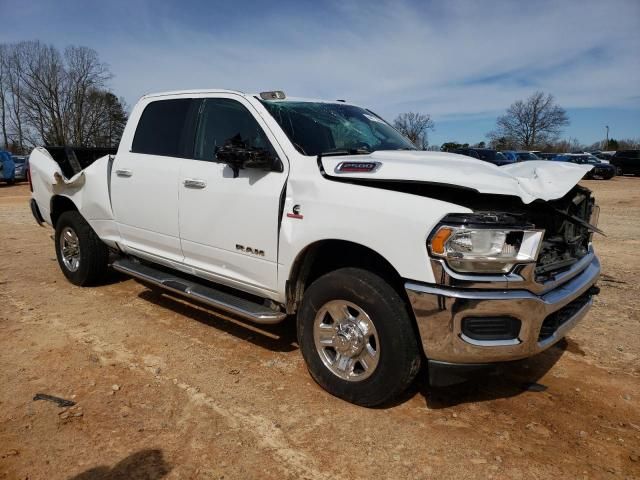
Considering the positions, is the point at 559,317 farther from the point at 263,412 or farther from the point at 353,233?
the point at 263,412

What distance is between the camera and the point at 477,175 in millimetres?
2789

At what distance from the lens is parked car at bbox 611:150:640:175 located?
1331 inches

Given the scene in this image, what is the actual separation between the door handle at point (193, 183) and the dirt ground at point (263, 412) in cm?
131

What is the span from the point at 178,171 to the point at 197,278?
1.03 meters

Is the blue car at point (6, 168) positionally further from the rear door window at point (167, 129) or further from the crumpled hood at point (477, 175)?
the crumpled hood at point (477, 175)

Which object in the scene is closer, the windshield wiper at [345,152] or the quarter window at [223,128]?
the windshield wiper at [345,152]

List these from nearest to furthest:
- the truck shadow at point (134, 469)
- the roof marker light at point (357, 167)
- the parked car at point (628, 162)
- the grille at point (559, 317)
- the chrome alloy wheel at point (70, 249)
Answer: the truck shadow at point (134, 469), the grille at point (559, 317), the roof marker light at point (357, 167), the chrome alloy wheel at point (70, 249), the parked car at point (628, 162)

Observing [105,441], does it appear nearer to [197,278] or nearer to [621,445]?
[197,278]

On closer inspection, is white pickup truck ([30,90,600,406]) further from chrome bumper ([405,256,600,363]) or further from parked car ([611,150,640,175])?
parked car ([611,150,640,175])

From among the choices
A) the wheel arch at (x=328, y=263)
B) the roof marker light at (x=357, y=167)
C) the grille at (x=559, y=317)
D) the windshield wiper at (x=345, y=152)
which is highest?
the windshield wiper at (x=345, y=152)

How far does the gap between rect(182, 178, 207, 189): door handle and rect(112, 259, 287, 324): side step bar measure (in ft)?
2.78

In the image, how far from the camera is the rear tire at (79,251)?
552 centimetres

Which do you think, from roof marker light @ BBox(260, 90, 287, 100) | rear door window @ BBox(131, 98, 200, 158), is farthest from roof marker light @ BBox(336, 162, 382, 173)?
rear door window @ BBox(131, 98, 200, 158)

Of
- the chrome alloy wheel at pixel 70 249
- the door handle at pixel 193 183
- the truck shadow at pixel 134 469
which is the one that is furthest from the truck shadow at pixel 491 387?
the chrome alloy wheel at pixel 70 249
